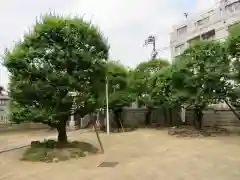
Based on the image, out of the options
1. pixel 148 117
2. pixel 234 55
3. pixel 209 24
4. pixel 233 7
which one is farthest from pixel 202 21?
pixel 234 55

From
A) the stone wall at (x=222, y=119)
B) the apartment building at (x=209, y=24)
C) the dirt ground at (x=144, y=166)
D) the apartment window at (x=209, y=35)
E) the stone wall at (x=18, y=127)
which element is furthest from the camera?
the apartment window at (x=209, y=35)

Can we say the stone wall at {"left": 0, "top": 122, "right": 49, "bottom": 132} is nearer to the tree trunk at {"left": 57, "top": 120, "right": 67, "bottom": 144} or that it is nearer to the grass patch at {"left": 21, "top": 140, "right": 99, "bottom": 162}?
the tree trunk at {"left": 57, "top": 120, "right": 67, "bottom": 144}

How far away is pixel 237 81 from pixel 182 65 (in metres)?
2.88

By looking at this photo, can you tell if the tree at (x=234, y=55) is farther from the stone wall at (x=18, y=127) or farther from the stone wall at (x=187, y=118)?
the stone wall at (x=18, y=127)

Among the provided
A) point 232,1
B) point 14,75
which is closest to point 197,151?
point 14,75

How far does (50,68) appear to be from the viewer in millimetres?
10641

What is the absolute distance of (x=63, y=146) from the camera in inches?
432

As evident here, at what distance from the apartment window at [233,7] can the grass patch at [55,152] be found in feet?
68.2

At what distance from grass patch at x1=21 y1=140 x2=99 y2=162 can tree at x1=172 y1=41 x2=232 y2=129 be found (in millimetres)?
6651

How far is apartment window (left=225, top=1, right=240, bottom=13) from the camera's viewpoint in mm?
26487

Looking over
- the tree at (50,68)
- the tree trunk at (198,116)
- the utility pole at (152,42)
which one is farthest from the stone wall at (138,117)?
the utility pole at (152,42)

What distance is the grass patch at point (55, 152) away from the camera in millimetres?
9844

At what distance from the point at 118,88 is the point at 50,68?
30.4ft

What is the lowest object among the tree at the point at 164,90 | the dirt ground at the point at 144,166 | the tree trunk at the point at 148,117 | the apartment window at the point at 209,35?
the dirt ground at the point at 144,166
